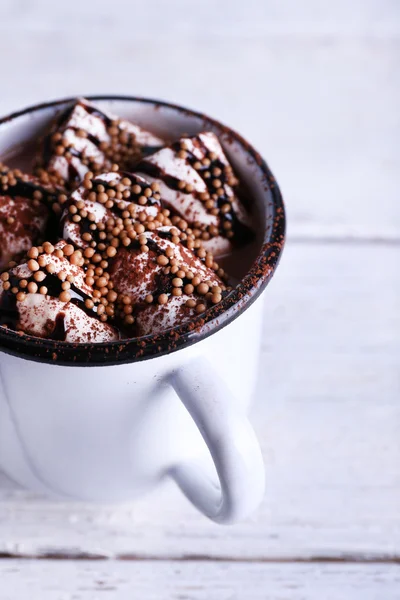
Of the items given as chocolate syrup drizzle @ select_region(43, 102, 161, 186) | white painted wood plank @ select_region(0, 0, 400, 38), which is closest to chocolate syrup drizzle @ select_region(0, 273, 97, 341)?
chocolate syrup drizzle @ select_region(43, 102, 161, 186)

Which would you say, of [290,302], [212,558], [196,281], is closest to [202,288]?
[196,281]

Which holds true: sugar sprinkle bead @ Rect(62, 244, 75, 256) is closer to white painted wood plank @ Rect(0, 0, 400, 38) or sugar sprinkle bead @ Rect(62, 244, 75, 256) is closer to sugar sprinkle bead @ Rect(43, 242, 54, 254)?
sugar sprinkle bead @ Rect(43, 242, 54, 254)

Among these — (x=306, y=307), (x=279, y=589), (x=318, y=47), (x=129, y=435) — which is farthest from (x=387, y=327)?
(x=318, y=47)

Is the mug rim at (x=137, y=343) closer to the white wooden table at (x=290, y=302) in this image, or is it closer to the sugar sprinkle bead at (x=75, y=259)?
the sugar sprinkle bead at (x=75, y=259)

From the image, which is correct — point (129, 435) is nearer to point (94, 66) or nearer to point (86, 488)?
point (86, 488)

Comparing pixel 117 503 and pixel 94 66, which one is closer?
pixel 117 503

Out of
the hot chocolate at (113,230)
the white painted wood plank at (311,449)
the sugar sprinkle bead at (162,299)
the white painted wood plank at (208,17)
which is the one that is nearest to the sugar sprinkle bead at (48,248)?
the hot chocolate at (113,230)
